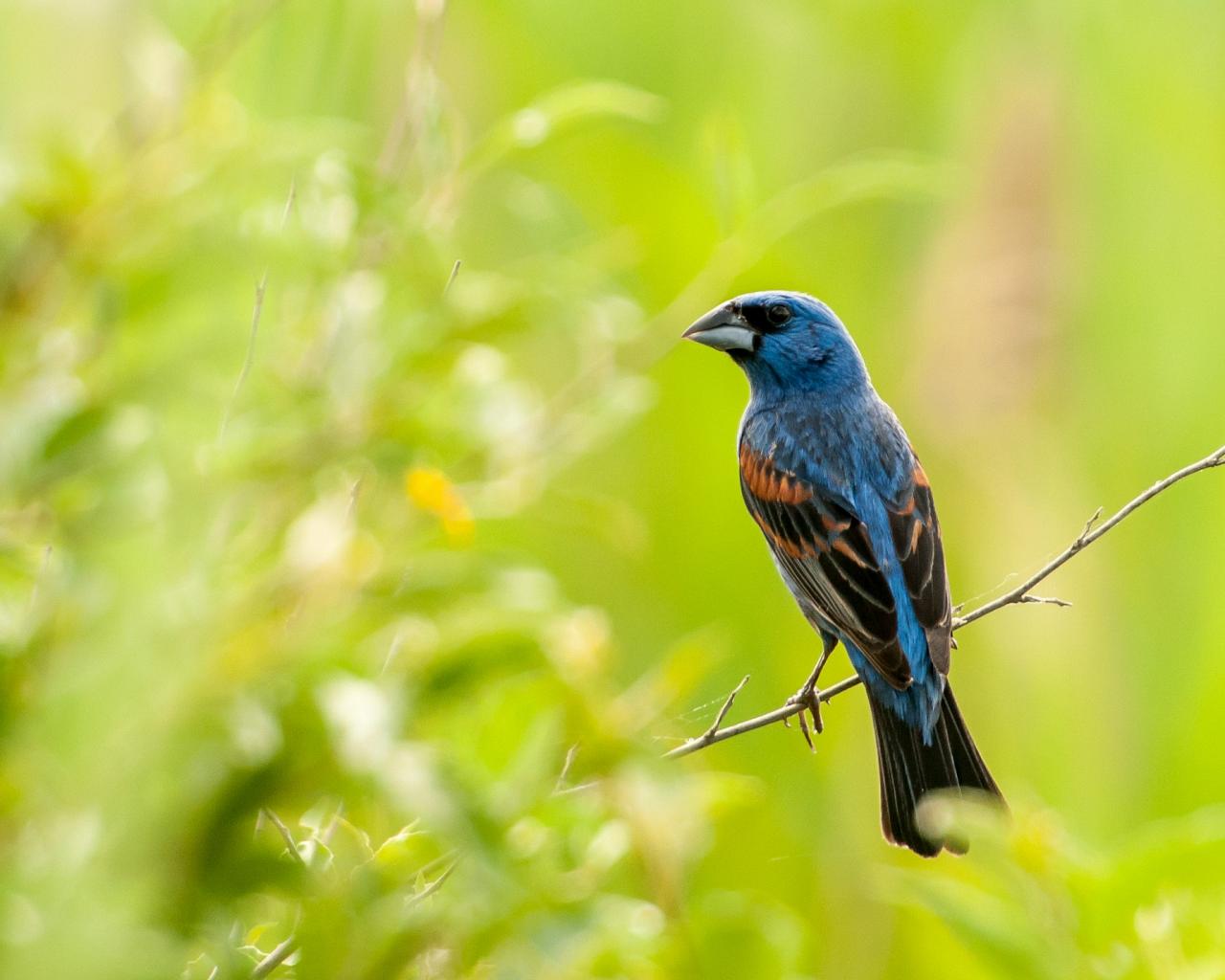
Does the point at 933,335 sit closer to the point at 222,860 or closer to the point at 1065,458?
the point at 1065,458

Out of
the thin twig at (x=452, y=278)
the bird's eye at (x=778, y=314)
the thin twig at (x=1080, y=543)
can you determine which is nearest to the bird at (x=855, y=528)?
the bird's eye at (x=778, y=314)

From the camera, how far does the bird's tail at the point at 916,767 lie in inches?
71.2

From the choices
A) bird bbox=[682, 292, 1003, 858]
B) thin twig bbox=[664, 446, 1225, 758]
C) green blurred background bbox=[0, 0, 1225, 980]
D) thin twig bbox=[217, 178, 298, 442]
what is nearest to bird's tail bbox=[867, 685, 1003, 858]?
bird bbox=[682, 292, 1003, 858]

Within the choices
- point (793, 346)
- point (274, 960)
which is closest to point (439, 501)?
point (274, 960)

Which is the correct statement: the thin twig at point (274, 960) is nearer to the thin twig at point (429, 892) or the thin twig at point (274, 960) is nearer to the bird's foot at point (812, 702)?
the thin twig at point (429, 892)

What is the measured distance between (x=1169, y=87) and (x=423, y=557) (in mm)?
3261

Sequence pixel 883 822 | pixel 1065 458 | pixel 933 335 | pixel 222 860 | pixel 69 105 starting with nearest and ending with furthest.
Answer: pixel 222 860 → pixel 69 105 → pixel 883 822 → pixel 933 335 → pixel 1065 458

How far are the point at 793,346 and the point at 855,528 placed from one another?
0.36 meters

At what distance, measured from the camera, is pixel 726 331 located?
2156 mm

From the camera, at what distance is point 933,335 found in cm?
257

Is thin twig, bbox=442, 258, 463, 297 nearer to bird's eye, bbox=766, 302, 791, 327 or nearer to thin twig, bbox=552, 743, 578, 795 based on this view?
thin twig, bbox=552, 743, 578, 795

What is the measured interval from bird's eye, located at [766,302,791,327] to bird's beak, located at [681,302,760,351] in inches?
1.3

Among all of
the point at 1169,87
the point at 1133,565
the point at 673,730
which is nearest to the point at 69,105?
the point at 673,730

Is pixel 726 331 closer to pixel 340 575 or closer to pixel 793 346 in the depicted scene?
pixel 793 346
